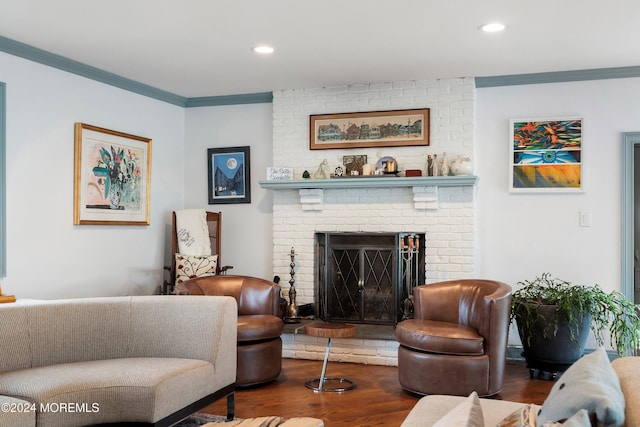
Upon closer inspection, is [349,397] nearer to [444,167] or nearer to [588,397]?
[444,167]

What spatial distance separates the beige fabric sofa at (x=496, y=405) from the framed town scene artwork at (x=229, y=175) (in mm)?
4007

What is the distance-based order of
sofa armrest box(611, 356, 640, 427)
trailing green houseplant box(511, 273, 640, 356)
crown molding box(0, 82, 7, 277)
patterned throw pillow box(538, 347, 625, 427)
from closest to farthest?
patterned throw pillow box(538, 347, 625, 427) → sofa armrest box(611, 356, 640, 427) → crown molding box(0, 82, 7, 277) → trailing green houseplant box(511, 273, 640, 356)

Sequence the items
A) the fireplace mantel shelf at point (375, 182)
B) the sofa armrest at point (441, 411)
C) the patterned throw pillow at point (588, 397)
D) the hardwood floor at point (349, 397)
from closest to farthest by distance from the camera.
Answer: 1. the patterned throw pillow at point (588, 397)
2. the sofa armrest at point (441, 411)
3. the hardwood floor at point (349, 397)
4. the fireplace mantel shelf at point (375, 182)

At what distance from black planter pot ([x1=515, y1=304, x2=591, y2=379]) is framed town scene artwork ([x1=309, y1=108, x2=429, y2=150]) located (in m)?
1.79

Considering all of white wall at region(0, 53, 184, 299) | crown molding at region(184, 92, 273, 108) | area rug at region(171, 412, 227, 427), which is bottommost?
area rug at region(171, 412, 227, 427)

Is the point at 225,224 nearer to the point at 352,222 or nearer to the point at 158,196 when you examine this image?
the point at 158,196

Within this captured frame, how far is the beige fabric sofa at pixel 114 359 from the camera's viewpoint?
2773mm

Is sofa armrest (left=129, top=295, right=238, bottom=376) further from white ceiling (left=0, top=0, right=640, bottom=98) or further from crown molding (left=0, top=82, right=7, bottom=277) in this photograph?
white ceiling (left=0, top=0, right=640, bottom=98)

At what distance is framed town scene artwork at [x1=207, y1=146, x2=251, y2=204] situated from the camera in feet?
Result: 20.2

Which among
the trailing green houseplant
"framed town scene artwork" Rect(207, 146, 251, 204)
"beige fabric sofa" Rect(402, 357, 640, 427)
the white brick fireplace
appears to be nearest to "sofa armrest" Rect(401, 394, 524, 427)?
"beige fabric sofa" Rect(402, 357, 640, 427)

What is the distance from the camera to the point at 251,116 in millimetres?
6172

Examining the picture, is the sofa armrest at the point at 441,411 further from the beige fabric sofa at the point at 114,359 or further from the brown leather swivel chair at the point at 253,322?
the brown leather swivel chair at the point at 253,322

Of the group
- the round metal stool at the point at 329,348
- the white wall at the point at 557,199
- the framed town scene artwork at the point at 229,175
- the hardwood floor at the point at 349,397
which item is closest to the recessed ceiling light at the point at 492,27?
the white wall at the point at 557,199

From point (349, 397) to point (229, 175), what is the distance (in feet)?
9.24
